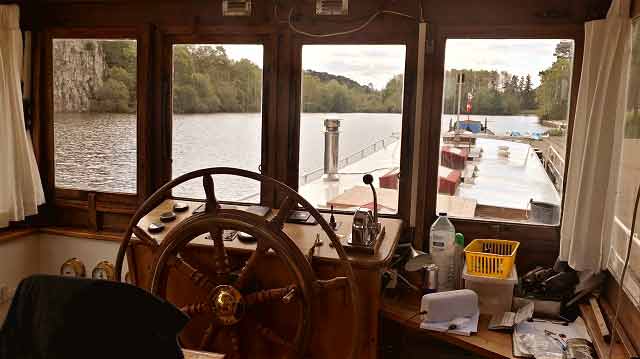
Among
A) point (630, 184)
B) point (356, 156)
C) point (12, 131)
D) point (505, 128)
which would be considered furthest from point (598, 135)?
point (12, 131)

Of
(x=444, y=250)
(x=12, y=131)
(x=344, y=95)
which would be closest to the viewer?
(x=444, y=250)

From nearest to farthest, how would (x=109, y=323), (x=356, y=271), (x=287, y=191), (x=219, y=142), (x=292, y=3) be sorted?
(x=109, y=323) < (x=287, y=191) < (x=356, y=271) < (x=292, y=3) < (x=219, y=142)

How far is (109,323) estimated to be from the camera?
119cm

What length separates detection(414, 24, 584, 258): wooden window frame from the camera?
270 cm

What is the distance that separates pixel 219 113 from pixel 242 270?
4.60 feet

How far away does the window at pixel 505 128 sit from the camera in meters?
2.76

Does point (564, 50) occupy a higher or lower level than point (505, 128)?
higher

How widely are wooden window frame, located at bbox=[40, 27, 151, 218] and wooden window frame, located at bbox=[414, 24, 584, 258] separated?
1.50 m

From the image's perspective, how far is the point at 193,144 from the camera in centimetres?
329

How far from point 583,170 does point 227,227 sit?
4.63ft

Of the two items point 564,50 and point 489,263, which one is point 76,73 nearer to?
point 489,263

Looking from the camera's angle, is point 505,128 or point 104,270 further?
point 104,270

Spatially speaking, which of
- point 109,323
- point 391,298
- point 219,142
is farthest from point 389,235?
point 109,323

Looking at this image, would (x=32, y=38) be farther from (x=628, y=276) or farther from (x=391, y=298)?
(x=628, y=276)
